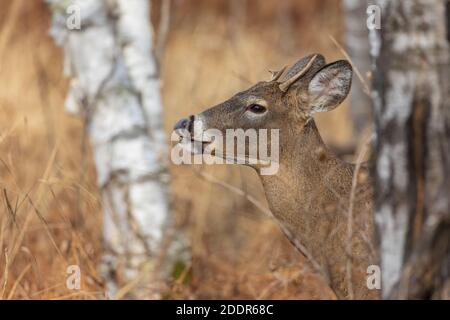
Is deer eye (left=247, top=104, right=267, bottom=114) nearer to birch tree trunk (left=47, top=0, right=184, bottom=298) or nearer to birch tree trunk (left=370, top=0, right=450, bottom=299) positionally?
birch tree trunk (left=47, top=0, right=184, bottom=298)

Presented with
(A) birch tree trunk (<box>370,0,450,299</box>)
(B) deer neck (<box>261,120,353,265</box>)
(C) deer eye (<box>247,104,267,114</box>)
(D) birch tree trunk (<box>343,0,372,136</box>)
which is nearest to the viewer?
(A) birch tree trunk (<box>370,0,450,299</box>)

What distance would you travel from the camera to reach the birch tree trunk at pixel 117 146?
516 cm

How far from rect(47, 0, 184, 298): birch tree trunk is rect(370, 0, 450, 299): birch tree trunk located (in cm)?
226

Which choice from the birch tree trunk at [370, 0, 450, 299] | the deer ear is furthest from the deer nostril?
the birch tree trunk at [370, 0, 450, 299]

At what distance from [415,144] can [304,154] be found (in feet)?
5.07

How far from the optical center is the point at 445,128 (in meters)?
2.84

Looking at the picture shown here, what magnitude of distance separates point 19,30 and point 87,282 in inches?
308

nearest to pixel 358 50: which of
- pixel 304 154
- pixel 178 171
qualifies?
pixel 178 171

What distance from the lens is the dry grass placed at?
15.5 feet

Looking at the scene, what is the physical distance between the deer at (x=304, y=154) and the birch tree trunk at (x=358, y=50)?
14.5 feet

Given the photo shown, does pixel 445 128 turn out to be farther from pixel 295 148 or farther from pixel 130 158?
pixel 130 158

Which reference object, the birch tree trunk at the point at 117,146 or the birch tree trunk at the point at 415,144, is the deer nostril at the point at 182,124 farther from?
the birch tree trunk at the point at 415,144

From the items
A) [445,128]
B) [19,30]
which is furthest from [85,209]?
[19,30]

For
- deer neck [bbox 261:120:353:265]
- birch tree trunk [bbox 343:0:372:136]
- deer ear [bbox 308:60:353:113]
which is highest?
birch tree trunk [bbox 343:0:372:136]
